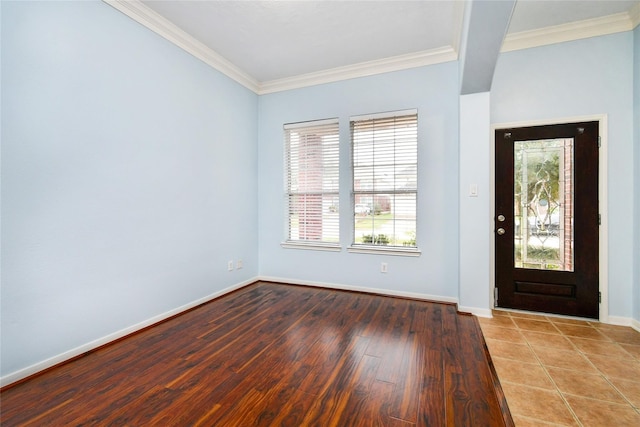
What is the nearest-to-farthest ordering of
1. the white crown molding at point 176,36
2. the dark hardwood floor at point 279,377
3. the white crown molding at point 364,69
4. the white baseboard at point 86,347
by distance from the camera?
the dark hardwood floor at point 279,377, the white baseboard at point 86,347, the white crown molding at point 176,36, the white crown molding at point 364,69

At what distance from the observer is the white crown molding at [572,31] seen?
108 inches

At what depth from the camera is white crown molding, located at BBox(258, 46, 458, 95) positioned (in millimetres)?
3357

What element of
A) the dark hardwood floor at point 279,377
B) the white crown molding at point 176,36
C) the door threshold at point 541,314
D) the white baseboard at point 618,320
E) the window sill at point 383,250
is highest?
the white crown molding at point 176,36

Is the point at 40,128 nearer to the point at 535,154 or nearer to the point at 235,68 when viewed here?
the point at 235,68

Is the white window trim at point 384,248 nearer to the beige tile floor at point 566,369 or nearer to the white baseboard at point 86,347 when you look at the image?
the beige tile floor at point 566,369

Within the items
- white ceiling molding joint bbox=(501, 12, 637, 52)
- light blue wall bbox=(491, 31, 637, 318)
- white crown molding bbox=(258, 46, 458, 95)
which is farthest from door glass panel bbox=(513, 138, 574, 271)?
white crown molding bbox=(258, 46, 458, 95)

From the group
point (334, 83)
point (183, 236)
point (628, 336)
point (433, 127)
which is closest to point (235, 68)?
point (334, 83)

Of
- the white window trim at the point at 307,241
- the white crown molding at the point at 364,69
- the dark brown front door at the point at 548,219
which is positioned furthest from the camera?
the white window trim at the point at 307,241

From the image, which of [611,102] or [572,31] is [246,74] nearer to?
[572,31]

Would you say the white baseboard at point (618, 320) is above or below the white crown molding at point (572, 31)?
below

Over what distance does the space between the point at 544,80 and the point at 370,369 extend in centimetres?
345

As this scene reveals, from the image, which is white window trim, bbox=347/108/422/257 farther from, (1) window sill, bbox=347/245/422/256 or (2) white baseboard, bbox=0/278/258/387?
(2) white baseboard, bbox=0/278/258/387

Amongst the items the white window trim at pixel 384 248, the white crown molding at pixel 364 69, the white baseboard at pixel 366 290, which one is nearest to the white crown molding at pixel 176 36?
the white crown molding at pixel 364 69

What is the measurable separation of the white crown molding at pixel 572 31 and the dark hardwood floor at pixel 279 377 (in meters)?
3.07
